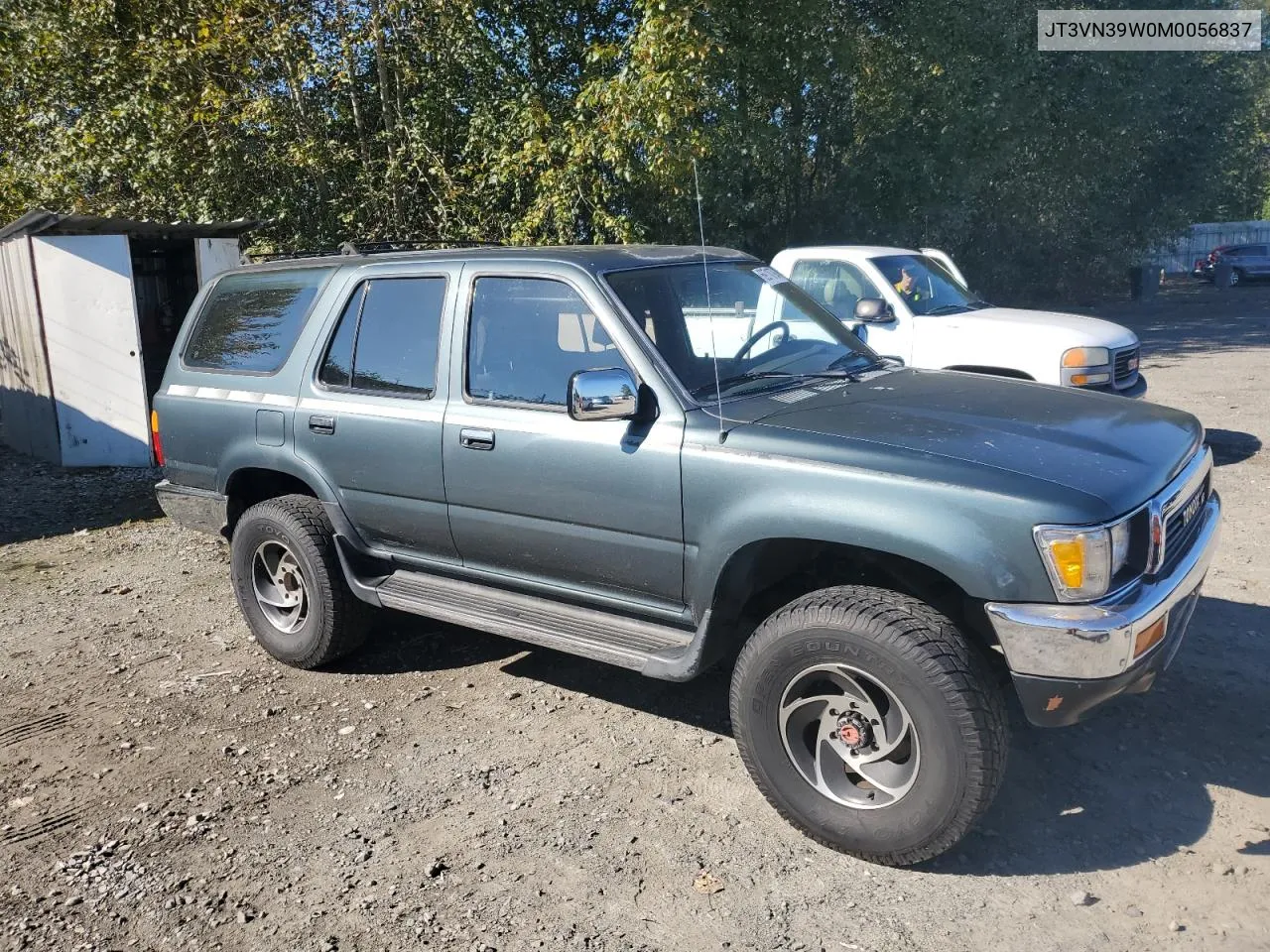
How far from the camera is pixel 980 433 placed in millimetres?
3613

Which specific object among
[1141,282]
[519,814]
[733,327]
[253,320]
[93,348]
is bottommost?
[519,814]

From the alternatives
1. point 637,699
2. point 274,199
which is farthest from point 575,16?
point 637,699

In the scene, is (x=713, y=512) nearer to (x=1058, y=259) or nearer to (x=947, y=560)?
(x=947, y=560)

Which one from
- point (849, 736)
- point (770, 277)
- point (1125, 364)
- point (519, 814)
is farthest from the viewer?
point (1125, 364)

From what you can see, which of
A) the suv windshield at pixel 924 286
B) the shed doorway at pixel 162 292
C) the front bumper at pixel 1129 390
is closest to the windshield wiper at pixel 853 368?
the front bumper at pixel 1129 390

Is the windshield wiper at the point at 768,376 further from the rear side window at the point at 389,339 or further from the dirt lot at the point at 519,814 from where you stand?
the dirt lot at the point at 519,814

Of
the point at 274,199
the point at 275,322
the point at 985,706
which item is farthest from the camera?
the point at 274,199

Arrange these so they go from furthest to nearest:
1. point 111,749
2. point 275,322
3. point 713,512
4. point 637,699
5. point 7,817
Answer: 1. point 275,322
2. point 637,699
3. point 111,749
4. point 7,817
5. point 713,512

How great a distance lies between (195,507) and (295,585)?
28.7 inches

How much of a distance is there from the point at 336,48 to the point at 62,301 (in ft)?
16.7

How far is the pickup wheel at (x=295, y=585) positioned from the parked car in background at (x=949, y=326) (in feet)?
14.1

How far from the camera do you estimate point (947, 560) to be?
3246mm

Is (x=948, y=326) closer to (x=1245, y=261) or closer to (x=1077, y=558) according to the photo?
(x=1077, y=558)

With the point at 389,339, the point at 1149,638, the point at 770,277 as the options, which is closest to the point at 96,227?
the point at 389,339
